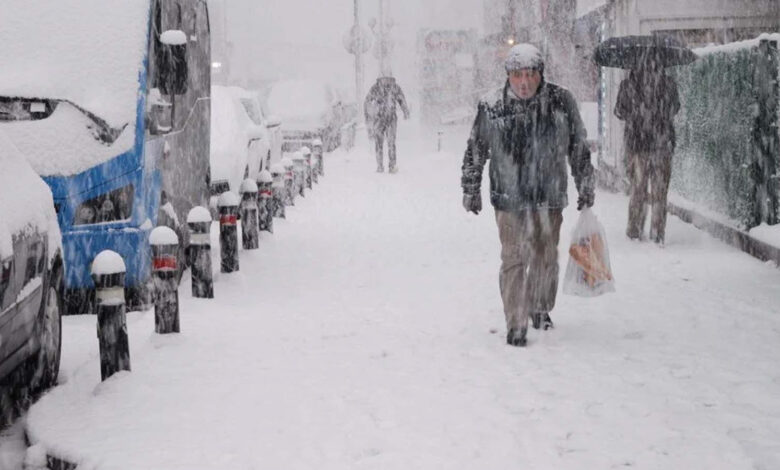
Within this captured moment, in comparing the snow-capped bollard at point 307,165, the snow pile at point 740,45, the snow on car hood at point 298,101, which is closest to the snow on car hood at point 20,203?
the snow pile at point 740,45

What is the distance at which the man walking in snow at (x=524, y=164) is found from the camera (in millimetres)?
7691

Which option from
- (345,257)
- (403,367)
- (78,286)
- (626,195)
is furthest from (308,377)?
(626,195)

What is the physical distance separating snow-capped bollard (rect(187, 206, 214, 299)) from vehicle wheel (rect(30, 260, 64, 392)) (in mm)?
2346

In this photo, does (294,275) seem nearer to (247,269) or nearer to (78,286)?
(247,269)

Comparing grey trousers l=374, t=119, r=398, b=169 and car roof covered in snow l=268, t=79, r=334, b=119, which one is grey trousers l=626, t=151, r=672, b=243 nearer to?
grey trousers l=374, t=119, r=398, b=169

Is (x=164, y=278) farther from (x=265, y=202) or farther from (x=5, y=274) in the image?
(x=265, y=202)

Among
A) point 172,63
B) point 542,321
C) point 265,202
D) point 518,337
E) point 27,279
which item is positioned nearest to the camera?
point 27,279

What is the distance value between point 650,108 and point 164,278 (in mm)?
6474

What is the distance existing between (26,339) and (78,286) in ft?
8.02

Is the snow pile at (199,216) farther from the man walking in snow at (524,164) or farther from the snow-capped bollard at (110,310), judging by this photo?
the snow-capped bollard at (110,310)

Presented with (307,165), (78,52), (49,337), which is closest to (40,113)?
(78,52)

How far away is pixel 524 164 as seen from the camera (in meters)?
7.78

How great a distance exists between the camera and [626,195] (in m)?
18.9

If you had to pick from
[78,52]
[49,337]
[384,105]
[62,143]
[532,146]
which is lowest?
[49,337]
